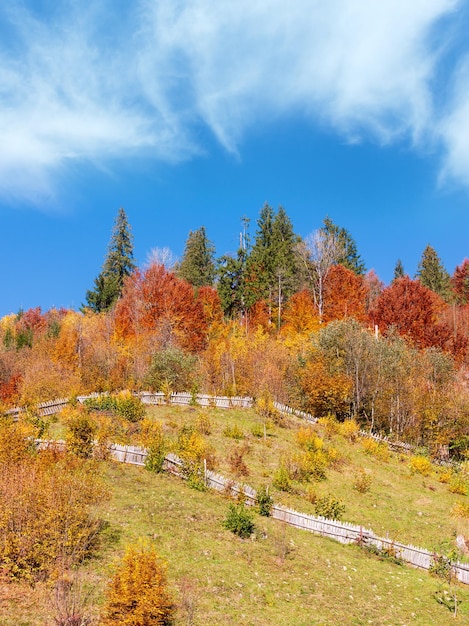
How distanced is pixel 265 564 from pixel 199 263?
5985 cm

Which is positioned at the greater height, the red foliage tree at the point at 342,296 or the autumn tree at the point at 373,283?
the autumn tree at the point at 373,283

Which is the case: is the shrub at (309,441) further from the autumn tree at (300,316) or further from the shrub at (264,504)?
the autumn tree at (300,316)

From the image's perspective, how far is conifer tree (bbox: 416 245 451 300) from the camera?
71438mm

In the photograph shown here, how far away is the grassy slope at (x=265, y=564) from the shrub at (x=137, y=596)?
1136mm

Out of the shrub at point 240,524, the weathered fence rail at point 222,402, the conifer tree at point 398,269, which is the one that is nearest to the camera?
the shrub at point 240,524

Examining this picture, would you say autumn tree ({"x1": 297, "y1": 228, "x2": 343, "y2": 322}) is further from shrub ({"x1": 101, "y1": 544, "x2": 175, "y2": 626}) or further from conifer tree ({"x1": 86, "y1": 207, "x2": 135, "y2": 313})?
shrub ({"x1": 101, "y1": 544, "x2": 175, "y2": 626})

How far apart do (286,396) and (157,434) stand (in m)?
16.3

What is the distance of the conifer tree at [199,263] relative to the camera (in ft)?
224

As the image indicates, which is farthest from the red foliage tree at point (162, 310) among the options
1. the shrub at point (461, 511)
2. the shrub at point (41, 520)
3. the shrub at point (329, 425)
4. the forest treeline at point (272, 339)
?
the shrub at point (41, 520)

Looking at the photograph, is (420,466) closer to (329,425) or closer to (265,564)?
(329,425)

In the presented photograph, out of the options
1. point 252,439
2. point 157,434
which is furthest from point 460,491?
point 157,434

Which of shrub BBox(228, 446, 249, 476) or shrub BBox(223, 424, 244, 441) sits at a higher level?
shrub BBox(223, 424, 244, 441)

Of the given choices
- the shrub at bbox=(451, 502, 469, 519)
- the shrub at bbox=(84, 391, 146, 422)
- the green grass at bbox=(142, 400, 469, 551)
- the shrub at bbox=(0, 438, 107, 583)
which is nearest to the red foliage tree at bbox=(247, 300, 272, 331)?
the green grass at bbox=(142, 400, 469, 551)

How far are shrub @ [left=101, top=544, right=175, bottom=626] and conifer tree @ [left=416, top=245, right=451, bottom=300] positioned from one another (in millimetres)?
68855
